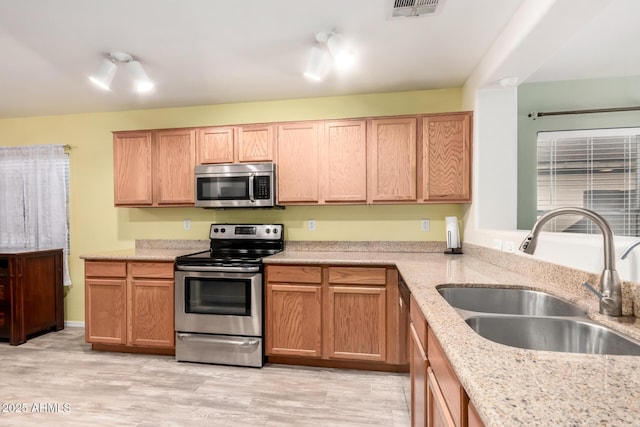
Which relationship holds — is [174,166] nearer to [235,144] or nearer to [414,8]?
[235,144]

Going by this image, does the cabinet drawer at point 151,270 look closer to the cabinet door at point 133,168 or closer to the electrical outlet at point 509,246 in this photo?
the cabinet door at point 133,168

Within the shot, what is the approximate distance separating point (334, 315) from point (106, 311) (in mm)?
2063

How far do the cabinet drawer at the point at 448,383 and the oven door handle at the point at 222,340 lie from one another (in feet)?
5.66

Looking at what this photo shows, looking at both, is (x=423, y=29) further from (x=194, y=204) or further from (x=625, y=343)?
(x=194, y=204)

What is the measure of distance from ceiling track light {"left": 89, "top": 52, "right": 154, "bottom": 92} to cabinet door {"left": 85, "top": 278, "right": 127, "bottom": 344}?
65.3 inches

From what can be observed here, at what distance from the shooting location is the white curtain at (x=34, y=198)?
3.53 meters

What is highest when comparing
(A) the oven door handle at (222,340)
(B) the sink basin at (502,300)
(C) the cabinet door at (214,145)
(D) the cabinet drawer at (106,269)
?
(C) the cabinet door at (214,145)

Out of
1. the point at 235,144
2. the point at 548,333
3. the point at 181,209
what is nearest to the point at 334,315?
the point at 548,333

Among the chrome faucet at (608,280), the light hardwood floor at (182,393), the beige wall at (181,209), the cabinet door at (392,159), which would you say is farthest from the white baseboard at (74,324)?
the chrome faucet at (608,280)

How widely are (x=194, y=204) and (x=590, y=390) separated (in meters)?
3.00

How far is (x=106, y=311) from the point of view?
2.84m

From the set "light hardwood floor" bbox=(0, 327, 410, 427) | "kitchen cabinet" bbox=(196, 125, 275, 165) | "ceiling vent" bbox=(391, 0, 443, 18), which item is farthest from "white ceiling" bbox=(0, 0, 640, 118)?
"light hardwood floor" bbox=(0, 327, 410, 427)

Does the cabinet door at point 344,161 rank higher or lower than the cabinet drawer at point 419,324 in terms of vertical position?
higher

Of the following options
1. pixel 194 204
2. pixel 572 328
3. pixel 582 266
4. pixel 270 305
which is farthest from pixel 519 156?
pixel 194 204
